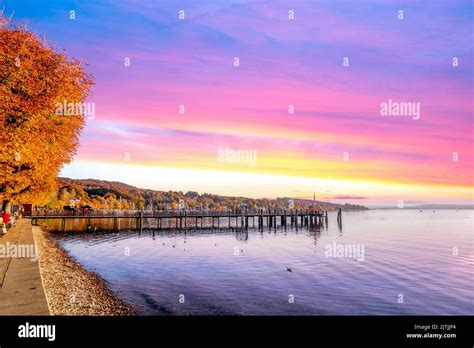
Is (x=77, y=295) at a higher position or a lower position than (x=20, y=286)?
lower

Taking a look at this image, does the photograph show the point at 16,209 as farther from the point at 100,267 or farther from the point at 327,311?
the point at 327,311

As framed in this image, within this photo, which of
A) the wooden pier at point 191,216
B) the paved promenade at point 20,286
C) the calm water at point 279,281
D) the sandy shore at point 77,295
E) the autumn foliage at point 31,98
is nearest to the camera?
the paved promenade at point 20,286

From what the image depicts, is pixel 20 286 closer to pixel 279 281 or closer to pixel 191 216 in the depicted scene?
pixel 279 281

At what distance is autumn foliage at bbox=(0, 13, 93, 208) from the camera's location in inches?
900

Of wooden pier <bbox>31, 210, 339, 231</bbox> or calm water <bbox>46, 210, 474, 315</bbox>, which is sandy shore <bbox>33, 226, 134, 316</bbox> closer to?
calm water <bbox>46, 210, 474, 315</bbox>

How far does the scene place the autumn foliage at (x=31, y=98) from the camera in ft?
75.0

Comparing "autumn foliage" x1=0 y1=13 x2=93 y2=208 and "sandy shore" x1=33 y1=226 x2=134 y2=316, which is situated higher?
"autumn foliage" x1=0 y1=13 x2=93 y2=208

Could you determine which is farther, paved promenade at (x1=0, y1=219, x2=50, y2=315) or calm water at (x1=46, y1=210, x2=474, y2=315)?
calm water at (x1=46, y1=210, x2=474, y2=315)

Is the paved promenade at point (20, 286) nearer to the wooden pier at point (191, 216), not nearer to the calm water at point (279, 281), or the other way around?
the calm water at point (279, 281)

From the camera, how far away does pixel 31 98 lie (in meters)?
23.8

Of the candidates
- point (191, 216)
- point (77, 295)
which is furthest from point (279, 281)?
point (191, 216)

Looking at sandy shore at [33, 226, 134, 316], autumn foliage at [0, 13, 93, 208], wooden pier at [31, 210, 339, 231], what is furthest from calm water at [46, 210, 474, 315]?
wooden pier at [31, 210, 339, 231]

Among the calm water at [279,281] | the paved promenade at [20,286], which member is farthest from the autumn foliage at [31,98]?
the calm water at [279,281]
